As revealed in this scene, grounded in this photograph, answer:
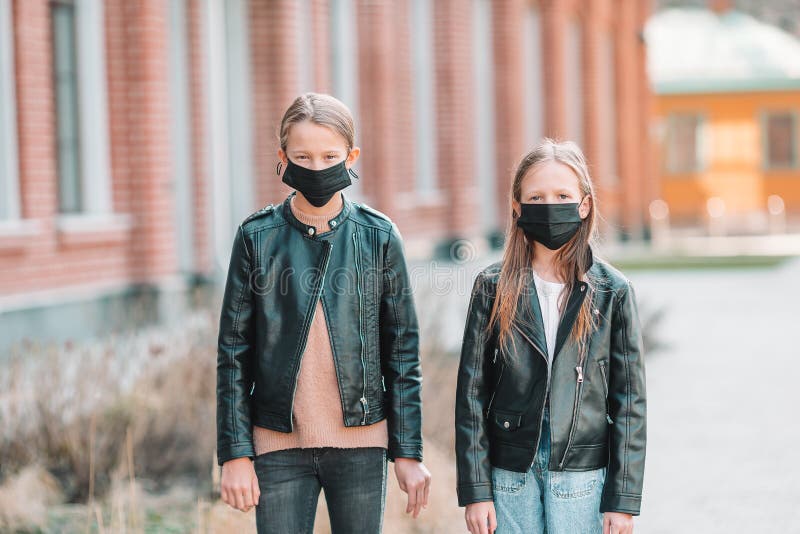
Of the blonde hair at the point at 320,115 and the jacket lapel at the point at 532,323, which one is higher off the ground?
the blonde hair at the point at 320,115

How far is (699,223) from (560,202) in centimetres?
3815

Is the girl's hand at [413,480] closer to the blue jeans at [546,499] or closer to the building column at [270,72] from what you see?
the blue jeans at [546,499]

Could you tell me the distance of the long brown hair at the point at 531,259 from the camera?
3387mm

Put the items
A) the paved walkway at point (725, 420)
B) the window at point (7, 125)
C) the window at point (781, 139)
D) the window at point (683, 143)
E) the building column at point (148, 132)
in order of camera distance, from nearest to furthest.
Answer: the paved walkway at point (725, 420) < the window at point (7, 125) < the building column at point (148, 132) < the window at point (781, 139) < the window at point (683, 143)

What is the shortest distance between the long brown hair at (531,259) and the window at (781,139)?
128 feet

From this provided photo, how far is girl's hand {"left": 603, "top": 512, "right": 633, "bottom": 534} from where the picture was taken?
3.34 m

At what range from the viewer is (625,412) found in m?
3.38

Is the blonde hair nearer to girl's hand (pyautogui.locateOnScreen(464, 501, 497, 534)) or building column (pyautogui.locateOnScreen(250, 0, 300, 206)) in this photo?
girl's hand (pyautogui.locateOnScreen(464, 501, 497, 534))

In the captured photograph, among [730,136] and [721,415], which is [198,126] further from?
[730,136]

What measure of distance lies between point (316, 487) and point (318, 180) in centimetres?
81

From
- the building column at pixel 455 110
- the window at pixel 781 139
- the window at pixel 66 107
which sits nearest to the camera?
the window at pixel 66 107

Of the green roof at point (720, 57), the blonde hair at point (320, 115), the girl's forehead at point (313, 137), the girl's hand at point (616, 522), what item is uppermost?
the green roof at point (720, 57)

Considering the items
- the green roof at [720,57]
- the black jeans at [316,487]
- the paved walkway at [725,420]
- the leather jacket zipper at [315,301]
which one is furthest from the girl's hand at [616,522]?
the green roof at [720,57]

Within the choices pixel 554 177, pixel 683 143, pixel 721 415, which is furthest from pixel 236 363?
A: pixel 683 143
